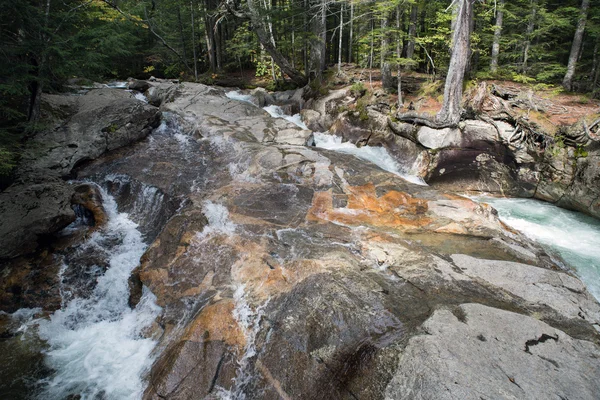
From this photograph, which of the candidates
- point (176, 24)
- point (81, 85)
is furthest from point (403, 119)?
point (176, 24)

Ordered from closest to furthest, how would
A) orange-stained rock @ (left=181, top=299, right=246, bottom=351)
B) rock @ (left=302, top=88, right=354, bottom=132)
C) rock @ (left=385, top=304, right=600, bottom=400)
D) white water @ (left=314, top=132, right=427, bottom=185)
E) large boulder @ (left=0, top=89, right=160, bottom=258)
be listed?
rock @ (left=385, top=304, right=600, bottom=400) < orange-stained rock @ (left=181, top=299, right=246, bottom=351) < large boulder @ (left=0, top=89, right=160, bottom=258) < white water @ (left=314, top=132, right=427, bottom=185) < rock @ (left=302, top=88, right=354, bottom=132)

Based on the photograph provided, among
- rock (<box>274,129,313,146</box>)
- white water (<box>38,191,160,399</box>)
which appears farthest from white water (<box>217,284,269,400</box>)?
rock (<box>274,129,313,146</box>)

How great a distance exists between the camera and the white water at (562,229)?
667 cm

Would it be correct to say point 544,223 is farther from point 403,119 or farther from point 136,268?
point 136,268

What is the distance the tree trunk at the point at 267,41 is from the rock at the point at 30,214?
41.7 ft

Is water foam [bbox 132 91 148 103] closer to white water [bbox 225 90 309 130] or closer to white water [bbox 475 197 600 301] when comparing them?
white water [bbox 225 90 309 130]

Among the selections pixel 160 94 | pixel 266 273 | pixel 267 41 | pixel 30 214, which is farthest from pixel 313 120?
pixel 30 214

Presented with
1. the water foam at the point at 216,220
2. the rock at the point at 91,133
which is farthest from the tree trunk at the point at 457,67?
the rock at the point at 91,133

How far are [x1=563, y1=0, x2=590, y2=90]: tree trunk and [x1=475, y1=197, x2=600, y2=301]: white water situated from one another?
755 cm

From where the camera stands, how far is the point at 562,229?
27.3 feet

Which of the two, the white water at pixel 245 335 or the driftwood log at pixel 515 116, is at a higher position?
the driftwood log at pixel 515 116

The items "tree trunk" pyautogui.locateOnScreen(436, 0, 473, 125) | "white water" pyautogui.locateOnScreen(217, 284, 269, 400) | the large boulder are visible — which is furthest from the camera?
"tree trunk" pyautogui.locateOnScreen(436, 0, 473, 125)

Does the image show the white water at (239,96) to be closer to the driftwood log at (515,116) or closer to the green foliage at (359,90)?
the green foliage at (359,90)

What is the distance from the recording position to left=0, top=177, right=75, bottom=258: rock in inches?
259
